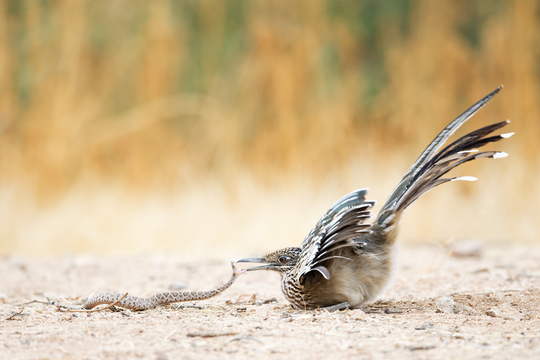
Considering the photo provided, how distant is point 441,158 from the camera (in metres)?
2.59

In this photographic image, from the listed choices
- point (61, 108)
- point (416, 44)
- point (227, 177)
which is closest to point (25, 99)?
point (61, 108)

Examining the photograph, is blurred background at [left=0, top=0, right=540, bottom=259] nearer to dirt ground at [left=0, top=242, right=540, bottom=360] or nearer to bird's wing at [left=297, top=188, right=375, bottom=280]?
dirt ground at [left=0, top=242, right=540, bottom=360]

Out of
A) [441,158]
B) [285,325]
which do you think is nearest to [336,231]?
[285,325]

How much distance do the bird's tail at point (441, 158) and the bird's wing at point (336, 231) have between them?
246 millimetres

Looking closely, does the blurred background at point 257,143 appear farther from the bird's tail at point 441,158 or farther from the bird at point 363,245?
the bird's tail at point 441,158

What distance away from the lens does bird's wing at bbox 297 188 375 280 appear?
2.43 m

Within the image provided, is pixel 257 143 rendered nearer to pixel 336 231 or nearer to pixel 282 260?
pixel 282 260

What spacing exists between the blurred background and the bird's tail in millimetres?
3068

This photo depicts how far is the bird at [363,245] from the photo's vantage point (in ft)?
8.35

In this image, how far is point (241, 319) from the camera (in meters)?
2.43

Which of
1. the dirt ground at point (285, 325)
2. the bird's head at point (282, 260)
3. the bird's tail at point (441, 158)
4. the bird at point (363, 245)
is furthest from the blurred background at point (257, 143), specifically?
the bird's tail at point (441, 158)

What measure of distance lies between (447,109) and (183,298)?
17.8ft

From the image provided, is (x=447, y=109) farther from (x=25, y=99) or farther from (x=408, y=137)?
(x=25, y=99)

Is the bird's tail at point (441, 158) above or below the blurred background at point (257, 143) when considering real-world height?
below
